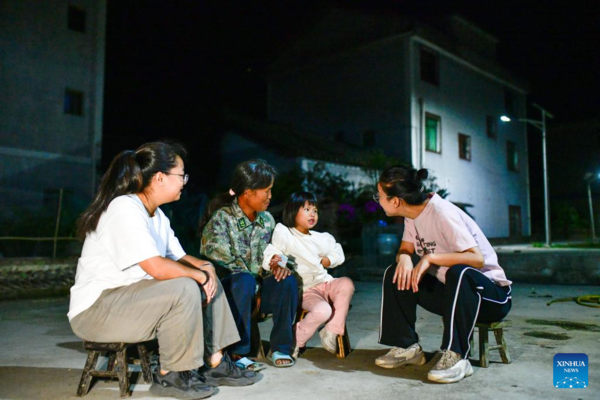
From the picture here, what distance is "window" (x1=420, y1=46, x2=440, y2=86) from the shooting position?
19.1 meters

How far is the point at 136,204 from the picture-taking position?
8.68 ft

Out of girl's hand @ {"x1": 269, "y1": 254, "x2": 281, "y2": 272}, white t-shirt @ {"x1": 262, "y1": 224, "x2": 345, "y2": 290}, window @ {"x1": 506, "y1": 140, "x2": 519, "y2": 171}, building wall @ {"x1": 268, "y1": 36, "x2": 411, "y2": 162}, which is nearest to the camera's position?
girl's hand @ {"x1": 269, "y1": 254, "x2": 281, "y2": 272}

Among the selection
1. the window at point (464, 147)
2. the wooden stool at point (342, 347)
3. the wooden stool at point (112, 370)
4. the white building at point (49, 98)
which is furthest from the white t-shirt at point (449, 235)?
the window at point (464, 147)

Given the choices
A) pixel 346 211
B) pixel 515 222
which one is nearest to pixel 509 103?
pixel 515 222

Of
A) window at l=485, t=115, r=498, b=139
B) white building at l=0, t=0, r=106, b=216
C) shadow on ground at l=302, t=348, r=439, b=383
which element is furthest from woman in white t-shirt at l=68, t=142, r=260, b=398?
window at l=485, t=115, r=498, b=139

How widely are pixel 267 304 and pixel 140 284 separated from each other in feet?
3.53

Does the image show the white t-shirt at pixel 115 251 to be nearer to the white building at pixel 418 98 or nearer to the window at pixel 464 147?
the white building at pixel 418 98

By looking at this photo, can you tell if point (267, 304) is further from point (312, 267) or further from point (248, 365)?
point (312, 267)

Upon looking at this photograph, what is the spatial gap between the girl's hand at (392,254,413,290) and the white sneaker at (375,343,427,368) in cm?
44

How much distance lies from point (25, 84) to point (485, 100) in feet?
60.7

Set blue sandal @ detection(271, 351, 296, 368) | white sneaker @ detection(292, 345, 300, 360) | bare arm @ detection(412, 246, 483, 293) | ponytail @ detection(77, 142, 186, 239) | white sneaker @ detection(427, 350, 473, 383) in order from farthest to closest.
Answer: white sneaker @ detection(292, 345, 300, 360) → blue sandal @ detection(271, 351, 296, 368) → bare arm @ detection(412, 246, 483, 293) → white sneaker @ detection(427, 350, 473, 383) → ponytail @ detection(77, 142, 186, 239)

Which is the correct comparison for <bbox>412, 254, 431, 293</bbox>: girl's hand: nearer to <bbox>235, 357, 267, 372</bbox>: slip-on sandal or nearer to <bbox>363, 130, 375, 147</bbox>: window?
<bbox>235, 357, 267, 372</bbox>: slip-on sandal

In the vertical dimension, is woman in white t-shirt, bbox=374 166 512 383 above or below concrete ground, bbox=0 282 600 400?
above

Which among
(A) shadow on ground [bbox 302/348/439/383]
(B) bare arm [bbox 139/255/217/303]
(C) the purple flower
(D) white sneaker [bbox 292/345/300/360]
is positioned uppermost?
(C) the purple flower
